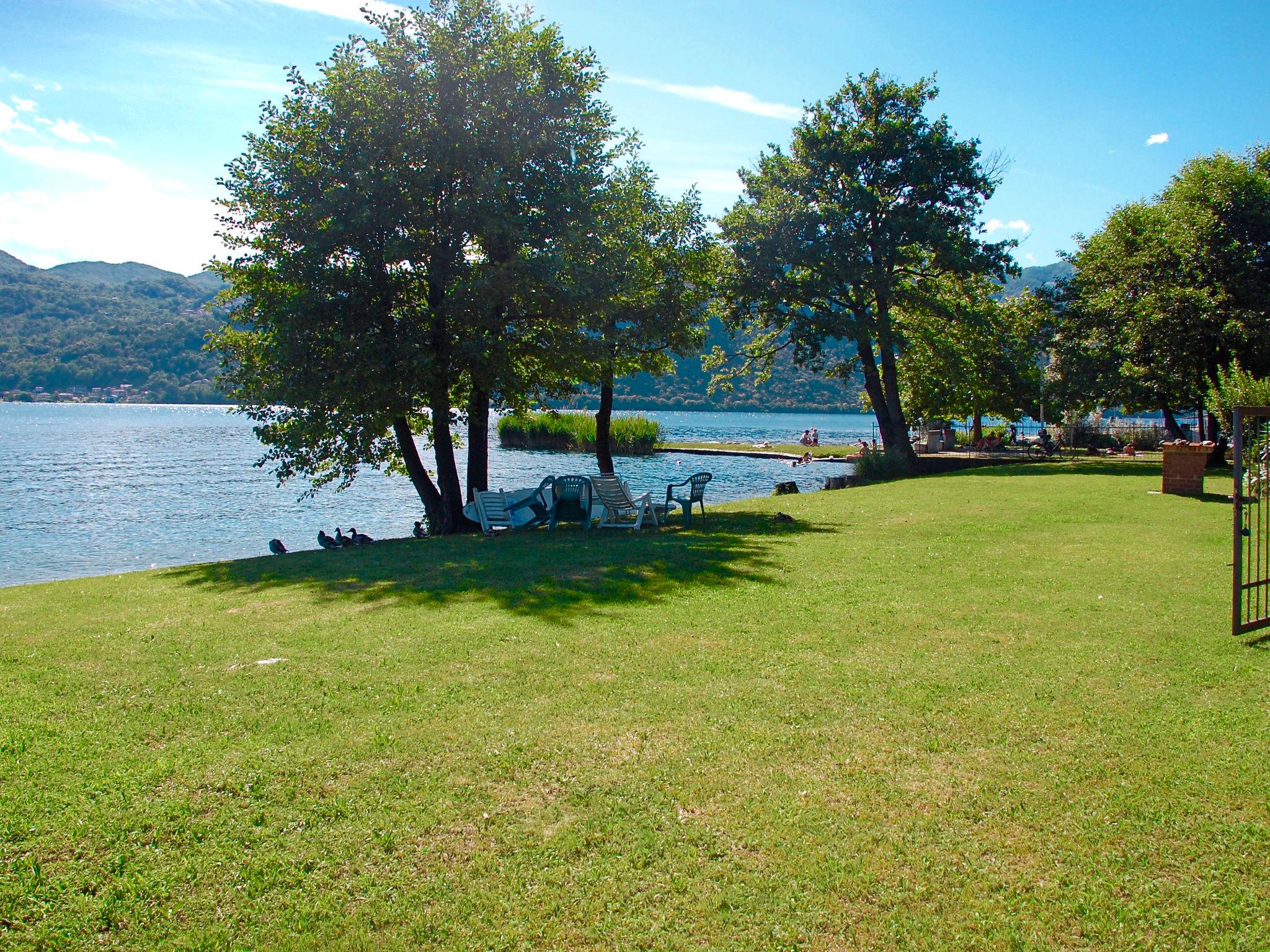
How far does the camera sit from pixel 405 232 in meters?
19.3

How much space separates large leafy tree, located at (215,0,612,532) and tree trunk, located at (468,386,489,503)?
0.51 feet

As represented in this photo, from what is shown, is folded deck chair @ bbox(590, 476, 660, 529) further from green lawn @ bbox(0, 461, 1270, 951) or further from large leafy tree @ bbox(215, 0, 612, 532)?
green lawn @ bbox(0, 461, 1270, 951)

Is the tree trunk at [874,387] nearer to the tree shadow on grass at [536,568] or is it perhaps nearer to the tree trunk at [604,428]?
the tree trunk at [604,428]

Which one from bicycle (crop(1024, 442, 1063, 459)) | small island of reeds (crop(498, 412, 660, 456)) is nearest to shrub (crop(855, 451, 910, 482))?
bicycle (crop(1024, 442, 1063, 459))

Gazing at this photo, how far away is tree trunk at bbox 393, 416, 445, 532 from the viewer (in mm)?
20484

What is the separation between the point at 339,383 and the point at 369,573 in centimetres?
658

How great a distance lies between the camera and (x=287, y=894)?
3.63 m

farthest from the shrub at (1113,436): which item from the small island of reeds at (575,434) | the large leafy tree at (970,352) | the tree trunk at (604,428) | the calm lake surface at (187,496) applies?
the tree trunk at (604,428)

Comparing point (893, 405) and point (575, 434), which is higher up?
point (893, 405)

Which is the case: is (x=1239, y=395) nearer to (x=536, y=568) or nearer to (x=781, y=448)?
(x=536, y=568)

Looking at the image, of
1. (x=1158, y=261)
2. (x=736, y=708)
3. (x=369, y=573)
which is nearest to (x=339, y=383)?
(x=369, y=573)

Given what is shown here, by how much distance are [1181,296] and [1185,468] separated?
13.6 meters

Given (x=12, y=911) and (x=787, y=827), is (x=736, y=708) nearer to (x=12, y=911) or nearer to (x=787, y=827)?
(x=787, y=827)

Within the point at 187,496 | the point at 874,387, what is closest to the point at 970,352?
the point at 874,387
